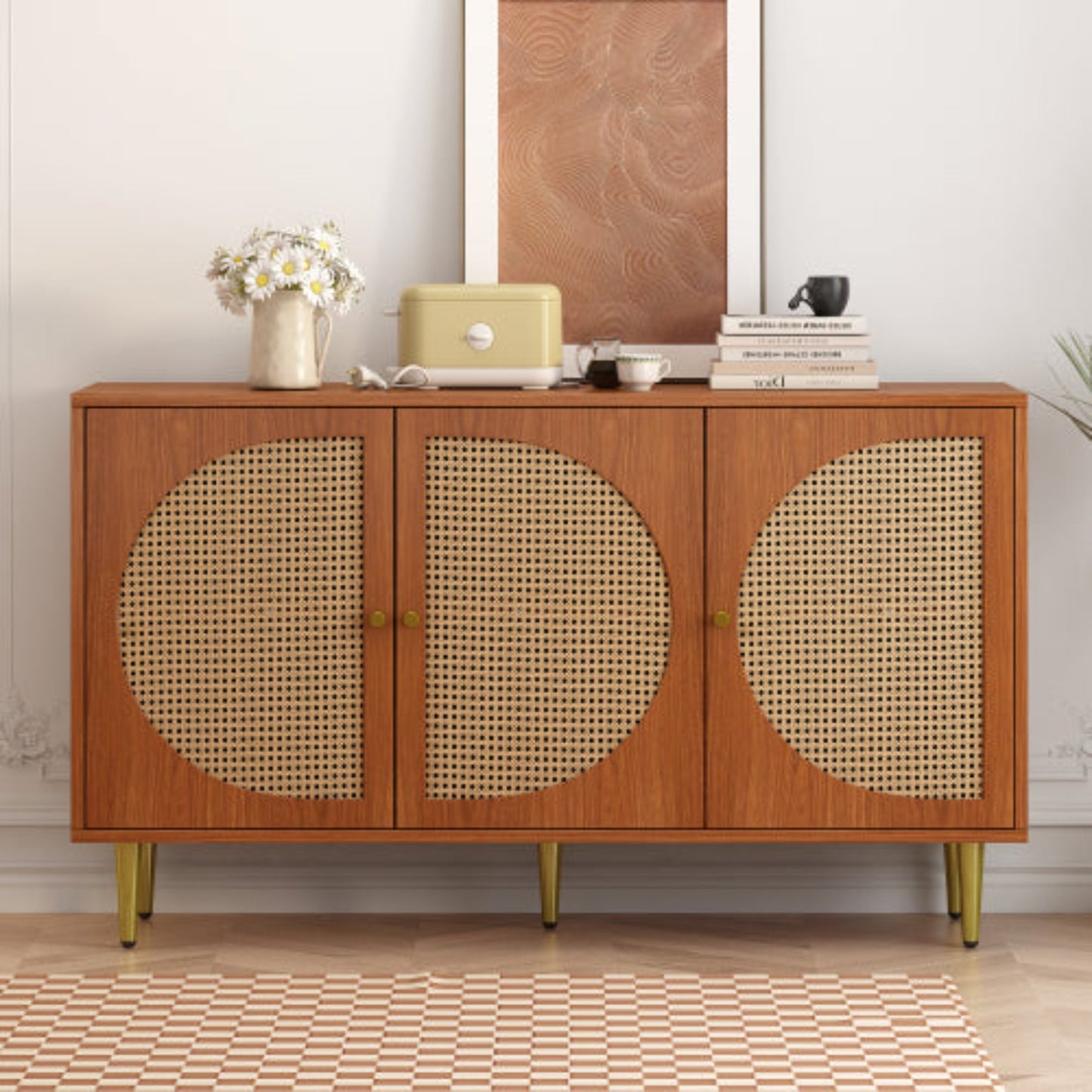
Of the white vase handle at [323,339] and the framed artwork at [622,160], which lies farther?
the framed artwork at [622,160]

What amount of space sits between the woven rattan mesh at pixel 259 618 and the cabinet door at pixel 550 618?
10cm

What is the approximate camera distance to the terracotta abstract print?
3.88 m

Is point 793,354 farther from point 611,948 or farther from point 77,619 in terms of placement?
point 77,619

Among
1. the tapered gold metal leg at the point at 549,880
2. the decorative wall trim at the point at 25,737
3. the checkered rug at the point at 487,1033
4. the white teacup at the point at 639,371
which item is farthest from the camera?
the decorative wall trim at the point at 25,737

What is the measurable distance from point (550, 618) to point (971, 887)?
88cm

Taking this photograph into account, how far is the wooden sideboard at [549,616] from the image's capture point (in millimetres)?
3555

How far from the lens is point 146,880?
3920mm

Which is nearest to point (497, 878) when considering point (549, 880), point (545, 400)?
point (549, 880)

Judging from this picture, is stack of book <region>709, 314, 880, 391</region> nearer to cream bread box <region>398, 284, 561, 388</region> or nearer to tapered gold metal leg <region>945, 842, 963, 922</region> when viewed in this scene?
cream bread box <region>398, 284, 561, 388</region>

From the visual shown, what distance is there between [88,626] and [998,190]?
71.2 inches

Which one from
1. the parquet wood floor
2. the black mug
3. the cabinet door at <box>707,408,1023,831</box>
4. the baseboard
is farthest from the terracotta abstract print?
the parquet wood floor

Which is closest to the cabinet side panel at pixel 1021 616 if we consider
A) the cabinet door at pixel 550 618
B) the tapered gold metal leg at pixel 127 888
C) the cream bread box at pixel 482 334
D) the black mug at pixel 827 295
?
the black mug at pixel 827 295

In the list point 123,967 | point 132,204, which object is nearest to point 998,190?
point 132,204

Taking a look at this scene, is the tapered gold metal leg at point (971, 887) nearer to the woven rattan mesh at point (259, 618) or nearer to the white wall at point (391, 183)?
the white wall at point (391, 183)
